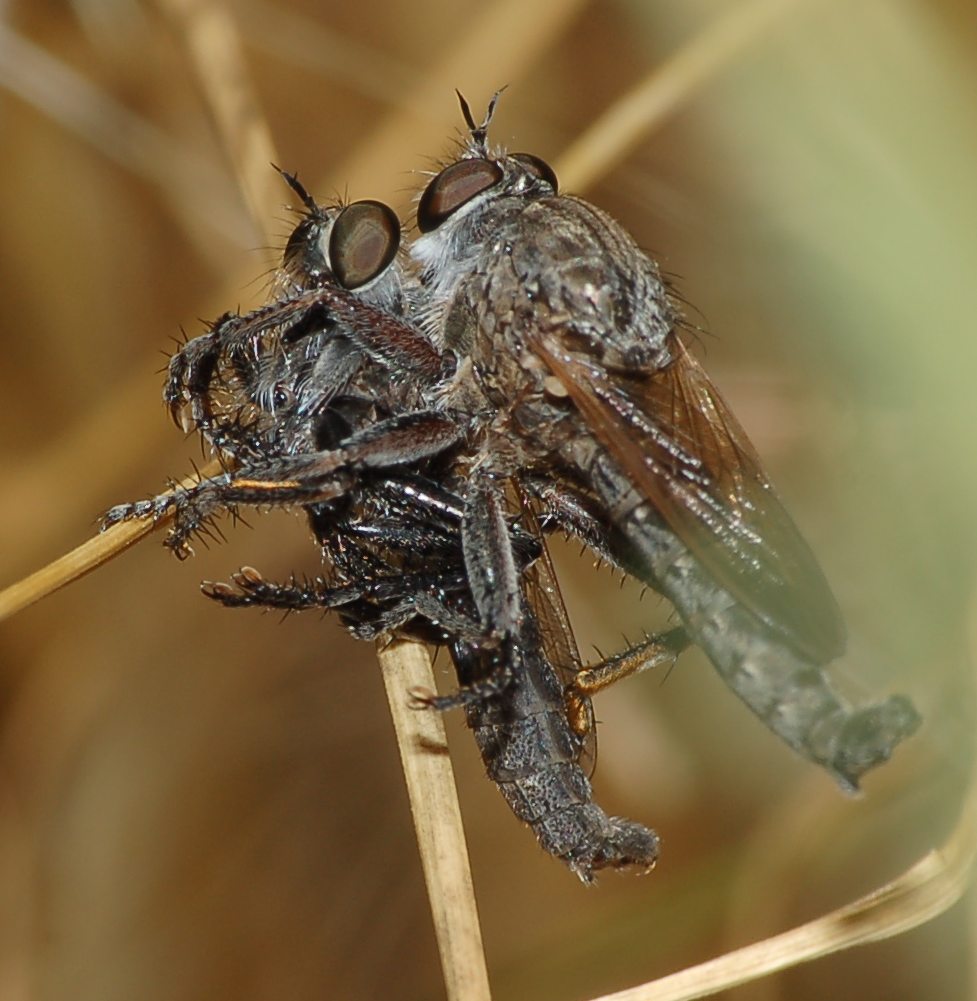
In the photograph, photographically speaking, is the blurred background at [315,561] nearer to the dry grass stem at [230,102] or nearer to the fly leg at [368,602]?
the dry grass stem at [230,102]

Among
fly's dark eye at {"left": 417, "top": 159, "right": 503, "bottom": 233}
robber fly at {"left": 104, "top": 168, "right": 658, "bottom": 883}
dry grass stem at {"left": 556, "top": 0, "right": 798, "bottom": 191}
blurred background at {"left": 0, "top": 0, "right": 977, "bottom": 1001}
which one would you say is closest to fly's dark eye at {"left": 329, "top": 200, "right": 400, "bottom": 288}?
robber fly at {"left": 104, "top": 168, "right": 658, "bottom": 883}

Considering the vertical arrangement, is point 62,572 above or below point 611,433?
below

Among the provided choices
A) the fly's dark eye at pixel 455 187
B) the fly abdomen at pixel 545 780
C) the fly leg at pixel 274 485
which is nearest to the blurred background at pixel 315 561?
the fly's dark eye at pixel 455 187

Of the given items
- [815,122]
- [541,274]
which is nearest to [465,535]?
[541,274]

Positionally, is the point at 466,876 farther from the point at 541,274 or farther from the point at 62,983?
the point at 62,983

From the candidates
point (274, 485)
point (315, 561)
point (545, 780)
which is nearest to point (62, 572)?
point (274, 485)

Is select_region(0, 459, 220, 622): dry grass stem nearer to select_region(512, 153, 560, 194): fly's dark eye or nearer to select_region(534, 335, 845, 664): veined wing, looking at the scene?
select_region(534, 335, 845, 664): veined wing

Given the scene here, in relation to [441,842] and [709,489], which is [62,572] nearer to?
[441,842]
